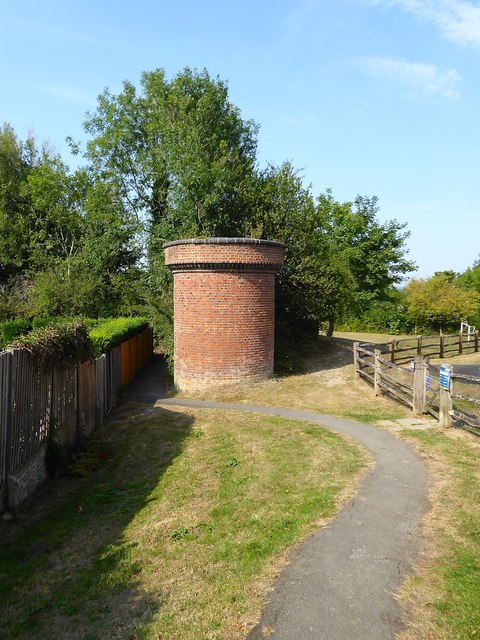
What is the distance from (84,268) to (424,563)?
27819 mm

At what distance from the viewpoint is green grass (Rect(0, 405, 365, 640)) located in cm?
478

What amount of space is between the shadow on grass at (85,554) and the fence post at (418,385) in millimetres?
6844

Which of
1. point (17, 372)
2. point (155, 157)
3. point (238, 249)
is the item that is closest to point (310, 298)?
point (238, 249)

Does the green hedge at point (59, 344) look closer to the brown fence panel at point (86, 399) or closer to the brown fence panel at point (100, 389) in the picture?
the brown fence panel at point (86, 399)

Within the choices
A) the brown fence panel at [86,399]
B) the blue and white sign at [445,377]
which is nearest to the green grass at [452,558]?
the blue and white sign at [445,377]

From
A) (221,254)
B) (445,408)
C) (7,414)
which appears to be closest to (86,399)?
(7,414)

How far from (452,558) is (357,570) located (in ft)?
4.04

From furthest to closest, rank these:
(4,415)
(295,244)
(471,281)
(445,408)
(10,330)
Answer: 1. (471,281)
2. (10,330)
3. (295,244)
4. (445,408)
5. (4,415)

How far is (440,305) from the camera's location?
38.3 meters

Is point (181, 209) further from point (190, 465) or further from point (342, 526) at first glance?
point (342, 526)

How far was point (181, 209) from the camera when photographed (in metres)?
23.0

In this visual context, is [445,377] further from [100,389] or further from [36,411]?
[100,389]

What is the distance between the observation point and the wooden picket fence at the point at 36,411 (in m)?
7.69

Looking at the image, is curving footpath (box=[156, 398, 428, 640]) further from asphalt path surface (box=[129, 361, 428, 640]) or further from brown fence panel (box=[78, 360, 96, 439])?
brown fence panel (box=[78, 360, 96, 439])
